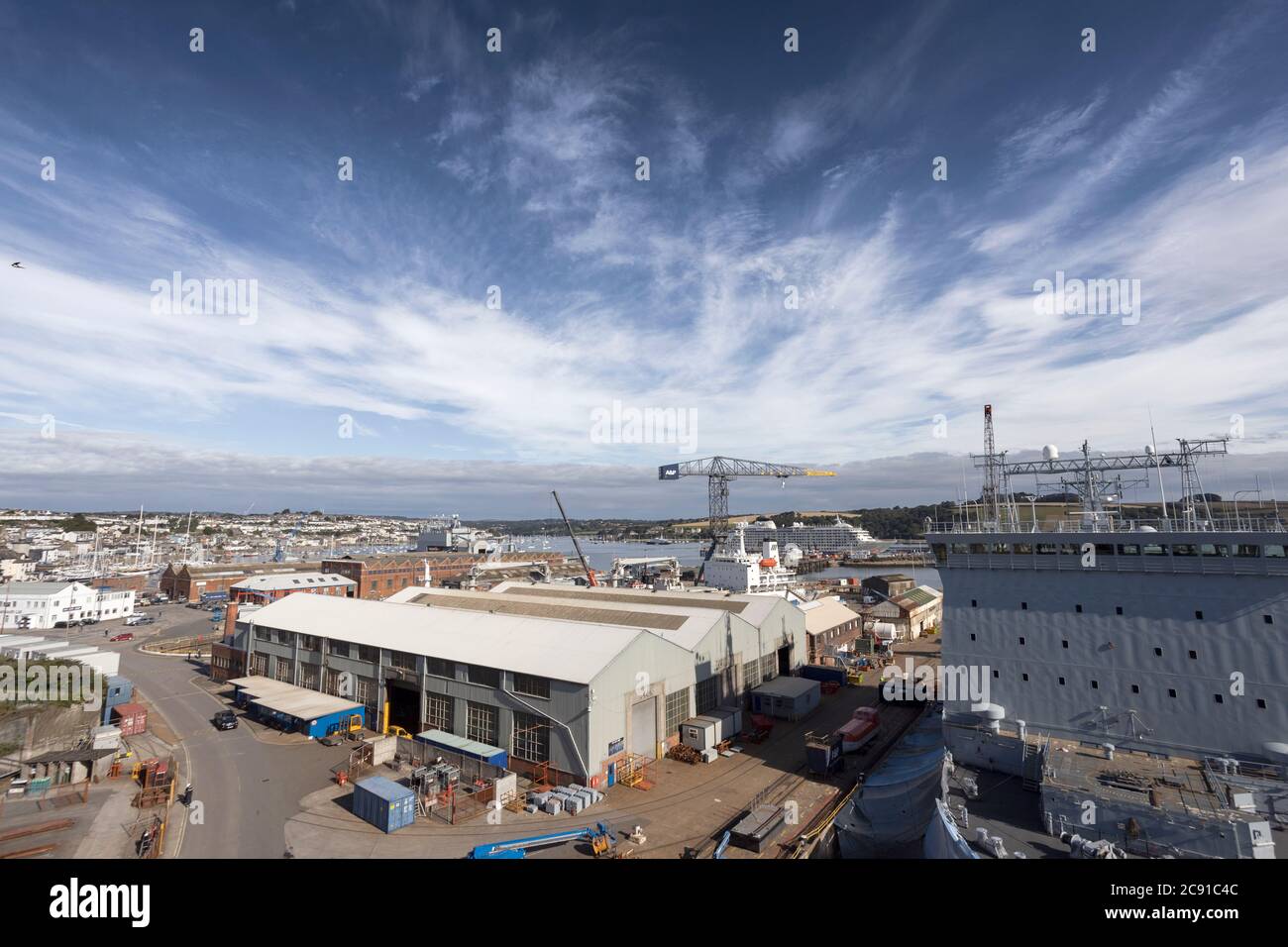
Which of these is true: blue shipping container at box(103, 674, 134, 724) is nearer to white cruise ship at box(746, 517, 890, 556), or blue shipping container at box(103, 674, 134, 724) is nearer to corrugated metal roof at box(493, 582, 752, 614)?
corrugated metal roof at box(493, 582, 752, 614)

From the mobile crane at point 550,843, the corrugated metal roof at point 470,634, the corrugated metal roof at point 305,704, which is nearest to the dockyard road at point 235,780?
the corrugated metal roof at point 305,704

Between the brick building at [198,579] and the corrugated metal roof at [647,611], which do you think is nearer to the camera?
the corrugated metal roof at [647,611]

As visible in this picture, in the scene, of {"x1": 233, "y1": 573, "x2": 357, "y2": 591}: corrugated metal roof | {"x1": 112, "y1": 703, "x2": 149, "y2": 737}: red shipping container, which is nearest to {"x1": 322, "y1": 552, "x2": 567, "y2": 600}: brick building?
{"x1": 233, "y1": 573, "x2": 357, "y2": 591}: corrugated metal roof

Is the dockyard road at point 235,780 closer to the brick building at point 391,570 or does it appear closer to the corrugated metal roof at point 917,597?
the brick building at point 391,570

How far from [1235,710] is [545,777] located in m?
22.8

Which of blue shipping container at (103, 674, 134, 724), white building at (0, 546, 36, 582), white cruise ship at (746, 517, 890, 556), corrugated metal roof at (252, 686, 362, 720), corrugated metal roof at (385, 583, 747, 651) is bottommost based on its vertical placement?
white cruise ship at (746, 517, 890, 556)

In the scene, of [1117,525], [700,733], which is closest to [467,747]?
[700,733]

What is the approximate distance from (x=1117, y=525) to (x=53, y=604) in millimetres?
94050

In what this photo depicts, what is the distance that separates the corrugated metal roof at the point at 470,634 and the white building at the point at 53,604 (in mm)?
46924

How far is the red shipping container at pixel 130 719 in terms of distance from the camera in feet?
101

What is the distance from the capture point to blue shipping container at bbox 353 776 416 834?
21.5 meters

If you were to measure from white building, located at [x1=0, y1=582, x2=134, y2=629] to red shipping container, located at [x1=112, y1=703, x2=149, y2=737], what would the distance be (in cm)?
4995

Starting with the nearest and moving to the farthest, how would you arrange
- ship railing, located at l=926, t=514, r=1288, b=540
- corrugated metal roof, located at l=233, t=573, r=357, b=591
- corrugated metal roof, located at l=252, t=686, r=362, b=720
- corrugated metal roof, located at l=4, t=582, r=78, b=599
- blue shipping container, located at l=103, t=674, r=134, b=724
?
ship railing, located at l=926, t=514, r=1288, b=540, corrugated metal roof, located at l=252, t=686, r=362, b=720, blue shipping container, located at l=103, t=674, r=134, b=724, corrugated metal roof, located at l=4, t=582, r=78, b=599, corrugated metal roof, located at l=233, t=573, r=357, b=591
